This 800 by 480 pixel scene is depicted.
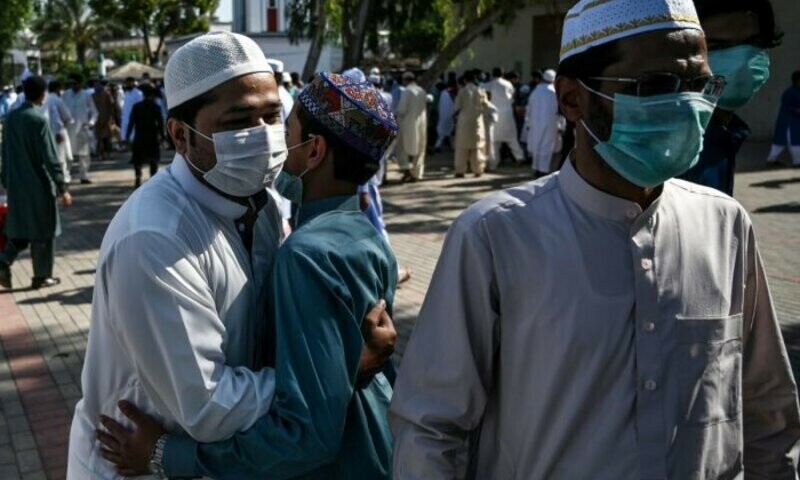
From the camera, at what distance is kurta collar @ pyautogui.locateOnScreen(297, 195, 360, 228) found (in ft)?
7.91

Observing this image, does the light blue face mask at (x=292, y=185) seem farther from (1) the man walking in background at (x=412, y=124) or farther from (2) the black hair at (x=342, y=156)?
(1) the man walking in background at (x=412, y=124)

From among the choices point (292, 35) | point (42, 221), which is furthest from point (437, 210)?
point (292, 35)

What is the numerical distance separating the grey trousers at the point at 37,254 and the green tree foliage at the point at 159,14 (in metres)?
33.8

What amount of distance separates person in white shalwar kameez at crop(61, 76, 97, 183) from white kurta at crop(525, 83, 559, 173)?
8.07 meters

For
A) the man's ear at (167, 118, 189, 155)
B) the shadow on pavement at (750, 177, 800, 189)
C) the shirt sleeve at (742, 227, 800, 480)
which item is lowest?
the shadow on pavement at (750, 177, 800, 189)

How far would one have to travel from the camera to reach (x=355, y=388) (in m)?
2.26

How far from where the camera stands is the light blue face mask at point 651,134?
183cm

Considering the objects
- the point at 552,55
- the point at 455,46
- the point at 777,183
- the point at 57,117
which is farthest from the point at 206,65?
the point at 552,55

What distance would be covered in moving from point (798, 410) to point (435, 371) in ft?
2.58

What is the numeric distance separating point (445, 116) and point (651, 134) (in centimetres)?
2115

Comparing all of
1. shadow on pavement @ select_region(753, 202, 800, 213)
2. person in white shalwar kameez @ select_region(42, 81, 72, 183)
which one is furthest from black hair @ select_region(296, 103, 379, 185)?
person in white shalwar kameez @ select_region(42, 81, 72, 183)

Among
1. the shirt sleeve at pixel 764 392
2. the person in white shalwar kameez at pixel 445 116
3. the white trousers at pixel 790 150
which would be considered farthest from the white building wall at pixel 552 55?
the shirt sleeve at pixel 764 392

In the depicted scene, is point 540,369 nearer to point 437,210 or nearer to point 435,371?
point 435,371

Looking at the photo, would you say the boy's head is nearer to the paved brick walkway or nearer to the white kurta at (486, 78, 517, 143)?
the paved brick walkway
